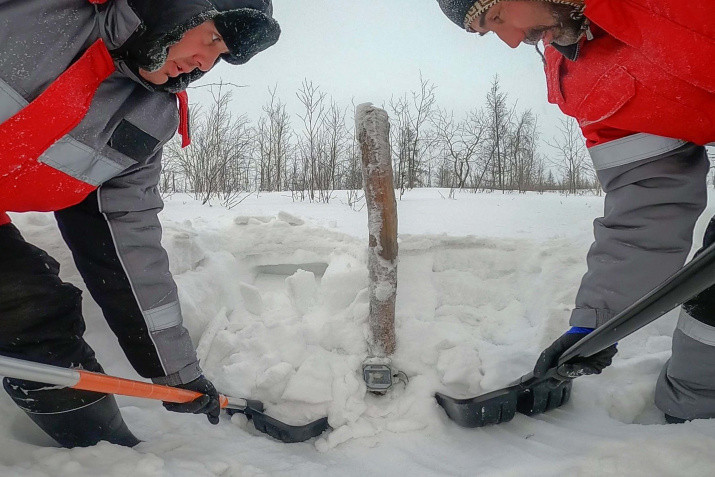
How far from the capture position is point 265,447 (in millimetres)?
1332

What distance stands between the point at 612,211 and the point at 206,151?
920 centimetres

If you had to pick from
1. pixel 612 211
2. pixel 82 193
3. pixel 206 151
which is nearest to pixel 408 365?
pixel 612 211

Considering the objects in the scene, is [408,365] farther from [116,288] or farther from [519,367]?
[116,288]

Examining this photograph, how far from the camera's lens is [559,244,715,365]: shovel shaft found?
2.42 feet

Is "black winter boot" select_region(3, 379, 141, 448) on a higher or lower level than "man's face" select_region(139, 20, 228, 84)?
lower

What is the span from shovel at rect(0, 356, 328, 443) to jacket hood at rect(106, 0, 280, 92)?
28.5 inches

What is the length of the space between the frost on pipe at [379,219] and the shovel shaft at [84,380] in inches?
29.2

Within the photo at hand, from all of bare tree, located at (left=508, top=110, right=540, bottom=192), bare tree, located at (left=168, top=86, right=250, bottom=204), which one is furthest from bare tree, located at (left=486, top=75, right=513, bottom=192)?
bare tree, located at (left=168, top=86, right=250, bottom=204)

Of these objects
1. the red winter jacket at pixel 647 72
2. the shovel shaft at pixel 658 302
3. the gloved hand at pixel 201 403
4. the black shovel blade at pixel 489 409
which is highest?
the red winter jacket at pixel 647 72

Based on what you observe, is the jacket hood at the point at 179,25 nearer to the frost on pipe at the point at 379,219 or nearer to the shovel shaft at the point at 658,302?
the frost on pipe at the point at 379,219

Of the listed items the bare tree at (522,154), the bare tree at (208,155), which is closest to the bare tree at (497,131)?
the bare tree at (522,154)

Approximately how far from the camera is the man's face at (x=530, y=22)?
988mm

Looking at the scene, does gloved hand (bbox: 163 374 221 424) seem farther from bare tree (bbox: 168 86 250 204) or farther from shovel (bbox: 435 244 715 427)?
bare tree (bbox: 168 86 250 204)

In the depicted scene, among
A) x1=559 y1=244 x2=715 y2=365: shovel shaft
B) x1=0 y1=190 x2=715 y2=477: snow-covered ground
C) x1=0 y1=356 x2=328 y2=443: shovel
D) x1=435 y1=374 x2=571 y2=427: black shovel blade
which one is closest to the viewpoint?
x1=559 y1=244 x2=715 y2=365: shovel shaft
